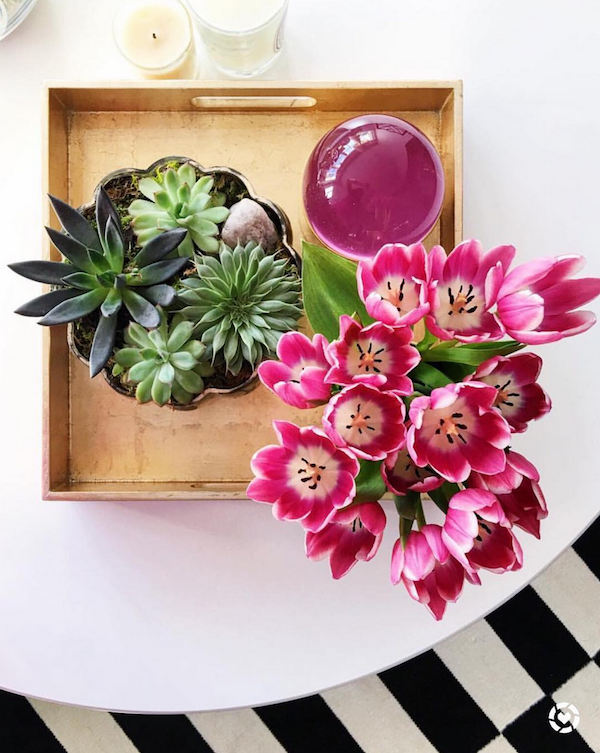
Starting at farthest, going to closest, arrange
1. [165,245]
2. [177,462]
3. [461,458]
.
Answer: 1. [177,462]
2. [165,245]
3. [461,458]

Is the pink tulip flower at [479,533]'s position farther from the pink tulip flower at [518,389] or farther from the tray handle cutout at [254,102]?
the tray handle cutout at [254,102]

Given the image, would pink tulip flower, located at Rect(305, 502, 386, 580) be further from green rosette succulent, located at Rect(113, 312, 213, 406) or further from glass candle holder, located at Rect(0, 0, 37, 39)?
glass candle holder, located at Rect(0, 0, 37, 39)

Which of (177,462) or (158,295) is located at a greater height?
(158,295)

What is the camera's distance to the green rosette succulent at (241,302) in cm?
61

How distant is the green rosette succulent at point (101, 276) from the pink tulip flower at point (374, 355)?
0.20 m

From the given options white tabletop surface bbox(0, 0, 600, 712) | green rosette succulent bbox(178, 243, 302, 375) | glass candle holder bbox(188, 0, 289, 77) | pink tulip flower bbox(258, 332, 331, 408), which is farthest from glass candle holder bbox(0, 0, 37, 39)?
pink tulip flower bbox(258, 332, 331, 408)

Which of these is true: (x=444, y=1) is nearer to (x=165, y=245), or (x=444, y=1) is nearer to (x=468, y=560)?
(x=165, y=245)

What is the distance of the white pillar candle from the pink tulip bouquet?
41 cm

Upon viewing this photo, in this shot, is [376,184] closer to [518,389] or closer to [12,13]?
[518,389]

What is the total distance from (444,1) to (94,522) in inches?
25.9

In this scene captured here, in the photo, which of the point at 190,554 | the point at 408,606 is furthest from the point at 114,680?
the point at 408,606

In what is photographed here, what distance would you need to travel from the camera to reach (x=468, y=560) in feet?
1.45

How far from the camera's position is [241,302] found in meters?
0.62

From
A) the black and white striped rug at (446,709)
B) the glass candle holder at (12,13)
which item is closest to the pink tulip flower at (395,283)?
the glass candle holder at (12,13)
